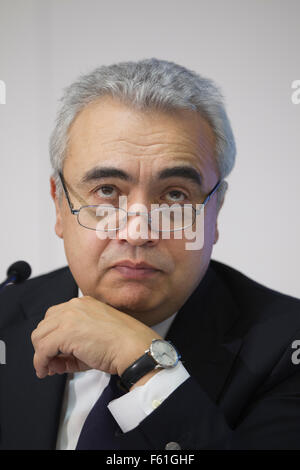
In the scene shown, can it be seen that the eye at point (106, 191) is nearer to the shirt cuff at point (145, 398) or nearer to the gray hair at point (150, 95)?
the gray hair at point (150, 95)

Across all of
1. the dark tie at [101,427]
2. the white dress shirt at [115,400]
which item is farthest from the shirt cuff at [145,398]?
the dark tie at [101,427]

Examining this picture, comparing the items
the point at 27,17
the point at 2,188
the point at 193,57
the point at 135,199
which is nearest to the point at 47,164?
the point at 2,188

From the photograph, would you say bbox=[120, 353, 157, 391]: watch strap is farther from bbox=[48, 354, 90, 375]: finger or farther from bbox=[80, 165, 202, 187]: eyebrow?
bbox=[80, 165, 202, 187]: eyebrow

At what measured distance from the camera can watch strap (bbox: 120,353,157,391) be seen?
1.18m

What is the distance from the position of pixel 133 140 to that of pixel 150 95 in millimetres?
152

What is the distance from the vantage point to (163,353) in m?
1.21

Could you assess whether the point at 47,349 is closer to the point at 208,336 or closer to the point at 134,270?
the point at 134,270

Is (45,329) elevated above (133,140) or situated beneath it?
situated beneath

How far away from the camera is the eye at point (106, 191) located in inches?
55.1

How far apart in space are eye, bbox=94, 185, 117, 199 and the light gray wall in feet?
3.59

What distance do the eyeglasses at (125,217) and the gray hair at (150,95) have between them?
202 millimetres

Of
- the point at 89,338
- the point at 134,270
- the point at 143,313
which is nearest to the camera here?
the point at 89,338

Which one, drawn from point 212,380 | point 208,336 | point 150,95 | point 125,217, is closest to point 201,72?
point 150,95

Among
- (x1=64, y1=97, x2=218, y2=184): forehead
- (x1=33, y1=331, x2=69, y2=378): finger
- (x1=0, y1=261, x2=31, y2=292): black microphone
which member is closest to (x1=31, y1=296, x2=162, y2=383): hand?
(x1=33, y1=331, x2=69, y2=378): finger
